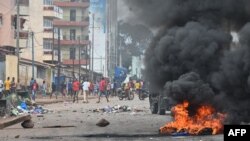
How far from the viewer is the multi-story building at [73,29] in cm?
10519

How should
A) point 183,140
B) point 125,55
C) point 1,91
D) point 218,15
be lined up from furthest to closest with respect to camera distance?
point 125,55 < point 1,91 < point 218,15 < point 183,140

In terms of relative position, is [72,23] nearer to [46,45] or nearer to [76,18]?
[76,18]

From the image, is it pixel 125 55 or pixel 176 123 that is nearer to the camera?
pixel 176 123

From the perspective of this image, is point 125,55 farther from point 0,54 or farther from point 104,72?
point 0,54

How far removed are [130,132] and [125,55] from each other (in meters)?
79.8

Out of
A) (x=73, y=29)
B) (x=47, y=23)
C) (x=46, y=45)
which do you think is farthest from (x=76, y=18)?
(x=47, y=23)

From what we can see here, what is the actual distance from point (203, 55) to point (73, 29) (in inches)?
3622

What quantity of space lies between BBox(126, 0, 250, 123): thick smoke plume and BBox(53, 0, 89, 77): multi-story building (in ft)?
286

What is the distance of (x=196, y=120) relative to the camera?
15.5m

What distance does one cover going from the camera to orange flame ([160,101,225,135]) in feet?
50.3

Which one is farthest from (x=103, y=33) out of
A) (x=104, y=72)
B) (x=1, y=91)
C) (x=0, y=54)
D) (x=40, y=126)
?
(x=40, y=126)

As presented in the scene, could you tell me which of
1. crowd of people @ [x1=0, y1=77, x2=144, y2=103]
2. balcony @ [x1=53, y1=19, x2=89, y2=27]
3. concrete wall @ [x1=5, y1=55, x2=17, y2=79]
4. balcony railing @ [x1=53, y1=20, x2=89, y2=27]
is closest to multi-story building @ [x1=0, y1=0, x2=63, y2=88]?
crowd of people @ [x1=0, y1=77, x2=144, y2=103]

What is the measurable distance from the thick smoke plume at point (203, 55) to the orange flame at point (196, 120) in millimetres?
191

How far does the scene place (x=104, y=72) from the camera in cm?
10875
